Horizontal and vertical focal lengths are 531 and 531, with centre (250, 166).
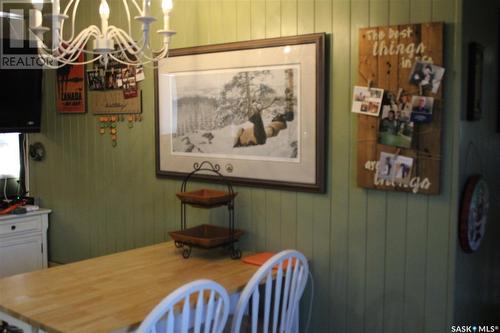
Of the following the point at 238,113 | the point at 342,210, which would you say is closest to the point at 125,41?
the point at 238,113

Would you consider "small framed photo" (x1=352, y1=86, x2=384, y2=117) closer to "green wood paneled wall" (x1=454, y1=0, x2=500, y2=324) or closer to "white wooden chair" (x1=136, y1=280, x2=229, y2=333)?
"green wood paneled wall" (x1=454, y1=0, x2=500, y2=324)

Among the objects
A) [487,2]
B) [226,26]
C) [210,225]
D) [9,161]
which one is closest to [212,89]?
[226,26]

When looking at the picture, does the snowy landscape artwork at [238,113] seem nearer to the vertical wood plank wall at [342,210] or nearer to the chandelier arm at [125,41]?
the vertical wood plank wall at [342,210]

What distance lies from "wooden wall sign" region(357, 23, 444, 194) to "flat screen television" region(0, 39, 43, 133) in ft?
8.09

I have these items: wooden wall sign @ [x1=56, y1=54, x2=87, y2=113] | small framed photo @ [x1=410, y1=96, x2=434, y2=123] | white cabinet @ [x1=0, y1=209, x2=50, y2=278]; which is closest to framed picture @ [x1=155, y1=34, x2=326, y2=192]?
small framed photo @ [x1=410, y1=96, x2=434, y2=123]

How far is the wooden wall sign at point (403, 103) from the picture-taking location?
212 centimetres

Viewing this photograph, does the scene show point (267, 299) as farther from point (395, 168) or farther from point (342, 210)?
point (395, 168)

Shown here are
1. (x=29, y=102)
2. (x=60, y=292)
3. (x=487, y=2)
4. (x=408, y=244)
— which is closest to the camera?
(x=60, y=292)

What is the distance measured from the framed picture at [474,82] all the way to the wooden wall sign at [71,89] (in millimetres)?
2391

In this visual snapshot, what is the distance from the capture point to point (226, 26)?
2775 millimetres

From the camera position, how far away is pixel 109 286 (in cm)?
215

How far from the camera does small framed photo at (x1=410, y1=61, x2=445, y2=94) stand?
6.89 feet

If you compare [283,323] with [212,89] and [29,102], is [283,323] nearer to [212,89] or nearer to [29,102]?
[212,89]

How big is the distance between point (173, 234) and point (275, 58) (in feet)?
3.28
